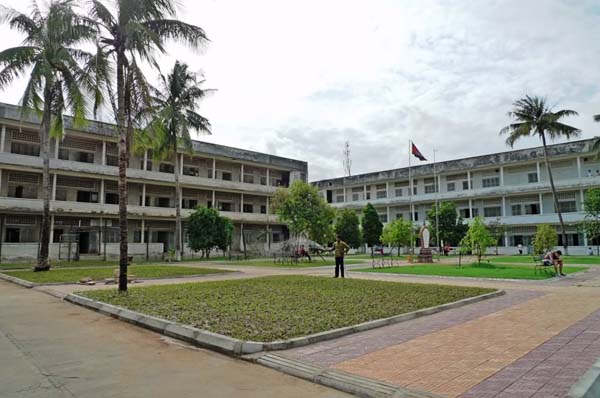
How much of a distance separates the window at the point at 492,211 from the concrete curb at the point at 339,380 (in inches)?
1861

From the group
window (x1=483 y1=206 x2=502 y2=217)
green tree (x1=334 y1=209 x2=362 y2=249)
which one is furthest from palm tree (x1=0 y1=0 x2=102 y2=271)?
window (x1=483 y1=206 x2=502 y2=217)

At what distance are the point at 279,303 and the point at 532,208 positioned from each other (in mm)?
43474

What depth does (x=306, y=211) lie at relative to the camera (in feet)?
106

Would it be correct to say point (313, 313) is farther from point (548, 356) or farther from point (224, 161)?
point (224, 161)

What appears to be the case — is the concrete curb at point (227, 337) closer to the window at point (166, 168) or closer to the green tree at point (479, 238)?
the green tree at point (479, 238)

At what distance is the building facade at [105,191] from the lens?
104 feet

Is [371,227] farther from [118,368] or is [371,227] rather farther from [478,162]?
[118,368]

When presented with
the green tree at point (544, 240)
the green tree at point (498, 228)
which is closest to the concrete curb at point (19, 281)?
the green tree at point (544, 240)

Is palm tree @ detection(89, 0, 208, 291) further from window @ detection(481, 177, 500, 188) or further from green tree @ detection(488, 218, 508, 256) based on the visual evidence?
window @ detection(481, 177, 500, 188)

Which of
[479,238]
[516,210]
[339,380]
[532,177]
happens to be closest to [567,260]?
→ [479,238]

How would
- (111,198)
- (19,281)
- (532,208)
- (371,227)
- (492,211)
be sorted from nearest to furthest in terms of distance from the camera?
(19,281), (111,198), (532,208), (492,211), (371,227)

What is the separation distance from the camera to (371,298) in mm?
10609

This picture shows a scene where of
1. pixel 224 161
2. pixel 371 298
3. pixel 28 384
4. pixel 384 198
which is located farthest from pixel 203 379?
pixel 384 198

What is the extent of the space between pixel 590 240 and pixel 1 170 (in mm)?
50208
